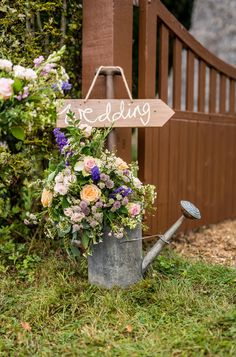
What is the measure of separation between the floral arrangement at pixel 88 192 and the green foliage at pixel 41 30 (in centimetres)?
84

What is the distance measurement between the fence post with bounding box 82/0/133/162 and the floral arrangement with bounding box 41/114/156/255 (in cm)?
59

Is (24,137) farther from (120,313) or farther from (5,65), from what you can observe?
(120,313)

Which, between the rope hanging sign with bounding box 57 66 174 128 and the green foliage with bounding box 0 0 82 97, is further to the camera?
the green foliage with bounding box 0 0 82 97

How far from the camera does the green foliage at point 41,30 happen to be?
10.8 feet

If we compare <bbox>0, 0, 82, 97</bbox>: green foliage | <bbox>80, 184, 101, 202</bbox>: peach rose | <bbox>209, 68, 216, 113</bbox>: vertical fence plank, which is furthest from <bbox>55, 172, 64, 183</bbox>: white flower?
<bbox>209, 68, 216, 113</bbox>: vertical fence plank

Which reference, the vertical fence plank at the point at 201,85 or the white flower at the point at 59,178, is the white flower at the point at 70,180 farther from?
the vertical fence plank at the point at 201,85

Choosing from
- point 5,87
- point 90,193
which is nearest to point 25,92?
point 5,87

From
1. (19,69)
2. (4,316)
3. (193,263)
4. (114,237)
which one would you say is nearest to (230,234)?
(193,263)

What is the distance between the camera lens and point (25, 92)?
7.61 ft

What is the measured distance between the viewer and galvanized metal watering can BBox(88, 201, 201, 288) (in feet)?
8.96

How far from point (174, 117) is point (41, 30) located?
1136mm

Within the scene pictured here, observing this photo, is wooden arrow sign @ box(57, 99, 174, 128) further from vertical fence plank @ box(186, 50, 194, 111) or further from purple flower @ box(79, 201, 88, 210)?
vertical fence plank @ box(186, 50, 194, 111)

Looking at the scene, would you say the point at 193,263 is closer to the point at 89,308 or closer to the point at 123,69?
the point at 89,308

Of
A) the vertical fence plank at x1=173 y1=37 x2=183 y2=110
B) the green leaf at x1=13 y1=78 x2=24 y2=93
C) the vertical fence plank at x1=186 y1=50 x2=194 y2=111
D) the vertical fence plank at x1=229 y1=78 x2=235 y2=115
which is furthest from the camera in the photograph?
the vertical fence plank at x1=229 y1=78 x2=235 y2=115
